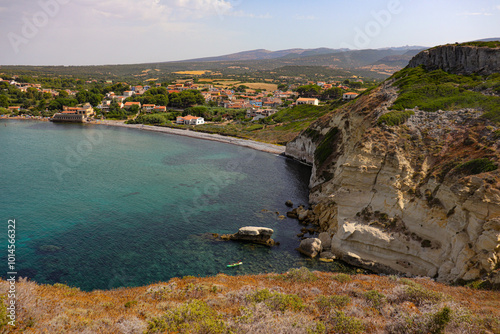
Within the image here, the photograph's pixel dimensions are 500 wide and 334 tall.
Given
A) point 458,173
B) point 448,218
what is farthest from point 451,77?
point 448,218

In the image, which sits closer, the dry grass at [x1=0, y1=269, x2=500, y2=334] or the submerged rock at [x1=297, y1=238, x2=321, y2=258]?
the dry grass at [x1=0, y1=269, x2=500, y2=334]

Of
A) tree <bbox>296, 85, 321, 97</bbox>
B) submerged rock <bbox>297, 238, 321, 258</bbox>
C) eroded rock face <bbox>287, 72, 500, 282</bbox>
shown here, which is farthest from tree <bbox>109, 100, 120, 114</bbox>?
submerged rock <bbox>297, 238, 321, 258</bbox>

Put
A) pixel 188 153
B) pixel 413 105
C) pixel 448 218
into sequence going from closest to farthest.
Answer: pixel 448 218 < pixel 413 105 < pixel 188 153

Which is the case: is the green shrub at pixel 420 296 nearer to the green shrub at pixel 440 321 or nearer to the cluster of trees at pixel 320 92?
the green shrub at pixel 440 321

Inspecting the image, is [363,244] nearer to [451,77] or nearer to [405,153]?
[405,153]

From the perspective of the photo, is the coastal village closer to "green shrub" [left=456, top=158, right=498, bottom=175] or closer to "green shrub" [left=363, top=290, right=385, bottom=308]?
"green shrub" [left=456, top=158, right=498, bottom=175]

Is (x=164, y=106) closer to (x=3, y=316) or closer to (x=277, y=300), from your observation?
(x=277, y=300)
